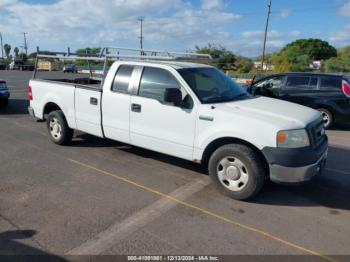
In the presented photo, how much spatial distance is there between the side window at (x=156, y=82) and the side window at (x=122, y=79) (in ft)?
1.04

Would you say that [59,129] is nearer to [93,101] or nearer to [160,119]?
[93,101]

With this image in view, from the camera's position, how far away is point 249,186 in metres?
4.46

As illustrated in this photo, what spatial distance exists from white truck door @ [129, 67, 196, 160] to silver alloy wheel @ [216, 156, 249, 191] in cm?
56

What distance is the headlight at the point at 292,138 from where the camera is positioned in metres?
4.19

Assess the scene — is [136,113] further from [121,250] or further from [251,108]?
[121,250]

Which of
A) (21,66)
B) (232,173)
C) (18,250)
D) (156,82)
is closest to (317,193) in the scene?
(232,173)

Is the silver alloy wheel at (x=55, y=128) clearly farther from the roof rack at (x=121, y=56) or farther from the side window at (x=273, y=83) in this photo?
the side window at (x=273, y=83)

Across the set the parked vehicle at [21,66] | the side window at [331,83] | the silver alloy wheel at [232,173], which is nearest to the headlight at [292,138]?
the silver alloy wheel at [232,173]

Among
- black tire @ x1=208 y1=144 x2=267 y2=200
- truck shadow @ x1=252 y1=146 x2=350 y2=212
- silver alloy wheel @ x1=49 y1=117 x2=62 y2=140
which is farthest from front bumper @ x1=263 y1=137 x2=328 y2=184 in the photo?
silver alloy wheel @ x1=49 y1=117 x2=62 y2=140

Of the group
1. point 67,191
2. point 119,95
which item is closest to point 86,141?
point 119,95

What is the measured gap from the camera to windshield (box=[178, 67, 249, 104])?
5.07 metres

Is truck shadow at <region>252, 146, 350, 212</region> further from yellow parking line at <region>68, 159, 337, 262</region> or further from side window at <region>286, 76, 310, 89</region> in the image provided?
side window at <region>286, 76, 310, 89</region>

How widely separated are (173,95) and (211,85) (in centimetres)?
88

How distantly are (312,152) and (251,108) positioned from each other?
1.01m
